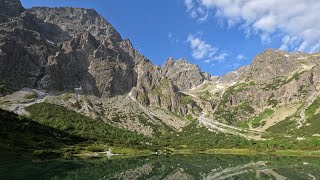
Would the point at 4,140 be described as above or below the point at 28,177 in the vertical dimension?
above

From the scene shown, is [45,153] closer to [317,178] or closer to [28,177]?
[28,177]

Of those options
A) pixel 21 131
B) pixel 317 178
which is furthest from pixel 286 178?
pixel 21 131

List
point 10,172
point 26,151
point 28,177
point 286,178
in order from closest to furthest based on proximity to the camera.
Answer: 1. point 28,177
2. point 10,172
3. point 286,178
4. point 26,151

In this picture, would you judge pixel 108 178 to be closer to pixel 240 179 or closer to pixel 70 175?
pixel 70 175

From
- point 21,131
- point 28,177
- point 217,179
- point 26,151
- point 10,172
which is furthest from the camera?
point 21,131

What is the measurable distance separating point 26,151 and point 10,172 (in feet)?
227

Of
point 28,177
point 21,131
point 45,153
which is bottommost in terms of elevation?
point 28,177

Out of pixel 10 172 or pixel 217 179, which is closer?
pixel 10 172

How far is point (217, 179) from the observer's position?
95875 millimetres

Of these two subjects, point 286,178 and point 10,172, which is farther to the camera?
point 286,178

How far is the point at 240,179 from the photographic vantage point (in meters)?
95.9

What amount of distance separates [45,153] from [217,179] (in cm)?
8915

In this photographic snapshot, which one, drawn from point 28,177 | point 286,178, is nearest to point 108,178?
point 28,177

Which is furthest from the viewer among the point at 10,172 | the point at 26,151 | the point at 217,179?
the point at 26,151
